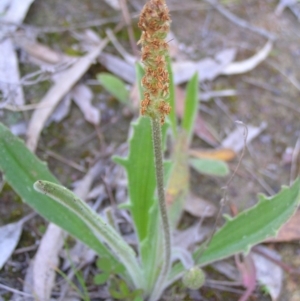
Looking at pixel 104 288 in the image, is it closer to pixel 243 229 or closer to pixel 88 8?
pixel 243 229

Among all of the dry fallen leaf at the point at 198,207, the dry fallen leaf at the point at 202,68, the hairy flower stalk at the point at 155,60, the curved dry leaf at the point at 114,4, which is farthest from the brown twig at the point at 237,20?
the hairy flower stalk at the point at 155,60

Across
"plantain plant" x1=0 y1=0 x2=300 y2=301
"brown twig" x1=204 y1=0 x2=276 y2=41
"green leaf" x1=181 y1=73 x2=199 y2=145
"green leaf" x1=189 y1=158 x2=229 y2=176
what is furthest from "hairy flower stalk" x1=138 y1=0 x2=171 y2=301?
"brown twig" x1=204 y1=0 x2=276 y2=41

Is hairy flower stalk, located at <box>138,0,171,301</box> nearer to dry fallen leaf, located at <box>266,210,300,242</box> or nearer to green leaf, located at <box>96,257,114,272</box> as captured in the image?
green leaf, located at <box>96,257,114,272</box>

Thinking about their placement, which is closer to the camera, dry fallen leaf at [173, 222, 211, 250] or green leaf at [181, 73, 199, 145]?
dry fallen leaf at [173, 222, 211, 250]

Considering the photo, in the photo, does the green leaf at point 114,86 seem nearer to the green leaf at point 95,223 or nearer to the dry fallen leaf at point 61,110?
the dry fallen leaf at point 61,110

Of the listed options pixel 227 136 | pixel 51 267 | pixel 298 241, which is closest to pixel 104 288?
pixel 51 267

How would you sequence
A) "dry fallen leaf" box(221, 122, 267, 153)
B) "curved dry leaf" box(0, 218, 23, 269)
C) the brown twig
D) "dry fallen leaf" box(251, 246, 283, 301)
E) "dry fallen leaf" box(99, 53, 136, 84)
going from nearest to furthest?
"curved dry leaf" box(0, 218, 23, 269), "dry fallen leaf" box(251, 246, 283, 301), "dry fallen leaf" box(221, 122, 267, 153), "dry fallen leaf" box(99, 53, 136, 84), the brown twig
